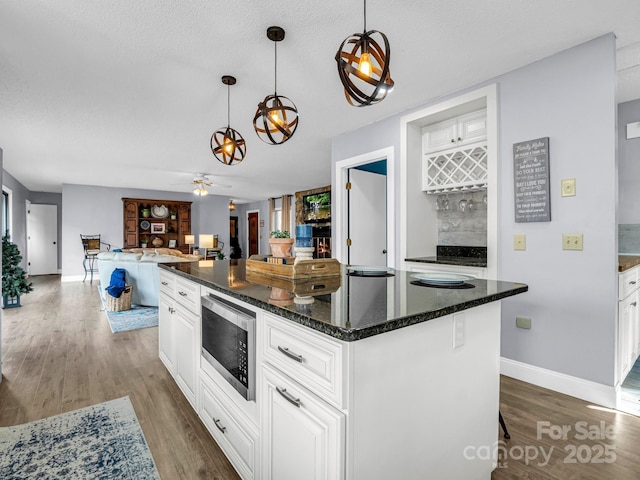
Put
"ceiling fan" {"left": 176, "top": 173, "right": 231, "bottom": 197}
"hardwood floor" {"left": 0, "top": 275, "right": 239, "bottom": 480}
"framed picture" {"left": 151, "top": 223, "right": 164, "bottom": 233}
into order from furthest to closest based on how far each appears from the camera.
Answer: "framed picture" {"left": 151, "top": 223, "right": 164, "bottom": 233}
"ceiling fan" {"left": 176, "top": 173, "right": 231, "bottom": 197}
"hardwood floor" {"left": 0, "top": 275, "right": 239, "bottom": 480}

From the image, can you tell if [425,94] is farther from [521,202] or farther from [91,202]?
[91,202]

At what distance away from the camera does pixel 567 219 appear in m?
2.33

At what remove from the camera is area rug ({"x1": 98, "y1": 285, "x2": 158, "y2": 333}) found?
13.1ft

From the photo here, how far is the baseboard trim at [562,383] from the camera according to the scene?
7.08ft

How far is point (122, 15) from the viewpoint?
6.40 feet

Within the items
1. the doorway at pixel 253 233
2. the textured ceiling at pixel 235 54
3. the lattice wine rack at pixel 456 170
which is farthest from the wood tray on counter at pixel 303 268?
the doorway at pixel 253 233

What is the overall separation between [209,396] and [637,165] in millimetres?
4175

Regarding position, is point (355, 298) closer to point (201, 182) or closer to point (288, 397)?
point (288, 397)

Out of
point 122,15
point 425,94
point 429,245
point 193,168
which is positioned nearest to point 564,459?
point 429,245

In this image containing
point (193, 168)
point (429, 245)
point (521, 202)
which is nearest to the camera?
point (521, 202)

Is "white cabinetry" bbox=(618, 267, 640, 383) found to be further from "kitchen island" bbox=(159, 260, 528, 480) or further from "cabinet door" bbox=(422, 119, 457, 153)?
"cabinet door" bbox=(422, 119, 457, 153)

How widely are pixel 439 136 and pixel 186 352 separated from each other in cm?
300

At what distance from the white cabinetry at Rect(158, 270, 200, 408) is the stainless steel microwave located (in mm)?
197

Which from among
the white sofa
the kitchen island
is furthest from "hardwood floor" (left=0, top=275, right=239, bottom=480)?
the white sofa
